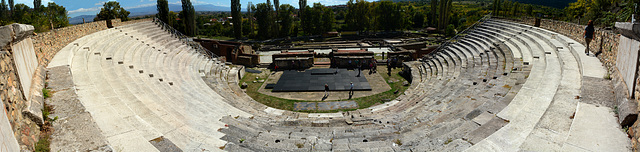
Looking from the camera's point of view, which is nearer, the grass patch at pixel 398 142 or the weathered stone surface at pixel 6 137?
the weathered stone surface at pixel 6 137

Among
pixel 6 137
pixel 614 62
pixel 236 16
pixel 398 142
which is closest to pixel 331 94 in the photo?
pixel 398 142

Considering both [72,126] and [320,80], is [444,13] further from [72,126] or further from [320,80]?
[72,126]

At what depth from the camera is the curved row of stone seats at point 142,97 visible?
5.84 meters

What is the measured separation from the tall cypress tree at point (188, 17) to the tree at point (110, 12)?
10.7 metres

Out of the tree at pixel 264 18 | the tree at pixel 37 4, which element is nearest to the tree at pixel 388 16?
the tree at pixel 264 18

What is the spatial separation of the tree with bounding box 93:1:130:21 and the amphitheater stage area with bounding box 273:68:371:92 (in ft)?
67.5

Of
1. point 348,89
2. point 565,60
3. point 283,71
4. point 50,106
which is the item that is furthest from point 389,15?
point 50,106

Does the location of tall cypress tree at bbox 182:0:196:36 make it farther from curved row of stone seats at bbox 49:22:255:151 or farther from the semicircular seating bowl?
the semicircular seating bowl

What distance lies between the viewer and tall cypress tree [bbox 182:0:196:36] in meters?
42.3

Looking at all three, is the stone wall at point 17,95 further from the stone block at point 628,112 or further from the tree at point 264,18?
the tree at point 264,18

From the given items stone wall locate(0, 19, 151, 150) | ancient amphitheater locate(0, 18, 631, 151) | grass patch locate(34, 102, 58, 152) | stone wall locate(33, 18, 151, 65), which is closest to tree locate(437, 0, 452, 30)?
ancient amphitheater locate(0, 18, 631, 151)

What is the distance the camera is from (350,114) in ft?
37.4

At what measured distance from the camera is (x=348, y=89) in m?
17.1

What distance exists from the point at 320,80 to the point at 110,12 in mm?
24508
